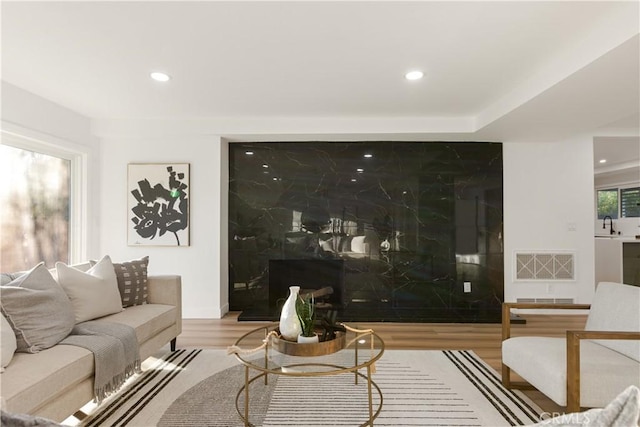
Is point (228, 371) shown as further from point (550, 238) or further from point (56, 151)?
point (550, 238)

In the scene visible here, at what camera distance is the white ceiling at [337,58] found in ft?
6.68

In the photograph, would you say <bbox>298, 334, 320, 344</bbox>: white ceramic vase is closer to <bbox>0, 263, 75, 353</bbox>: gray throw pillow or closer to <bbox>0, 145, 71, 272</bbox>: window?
<bbox>0, 263, 75, 353</bbox>: gray throw pillow

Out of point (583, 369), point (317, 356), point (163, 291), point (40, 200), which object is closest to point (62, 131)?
point (40, 200)

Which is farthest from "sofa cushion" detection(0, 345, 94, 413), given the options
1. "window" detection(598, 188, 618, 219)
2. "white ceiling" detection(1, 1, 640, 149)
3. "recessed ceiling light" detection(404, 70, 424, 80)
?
"window" detection(598, 188, 618, 219)

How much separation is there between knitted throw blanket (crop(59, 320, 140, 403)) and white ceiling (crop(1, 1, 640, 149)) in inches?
77.9

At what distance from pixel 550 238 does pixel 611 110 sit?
191cm

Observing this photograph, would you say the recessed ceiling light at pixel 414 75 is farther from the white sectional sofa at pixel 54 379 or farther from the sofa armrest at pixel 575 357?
the white sectional sofa at pixel 54 379

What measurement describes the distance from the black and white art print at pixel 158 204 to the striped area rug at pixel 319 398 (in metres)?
1.83

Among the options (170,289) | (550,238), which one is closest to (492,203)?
(550,238)

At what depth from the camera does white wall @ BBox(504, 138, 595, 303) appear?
4.54m

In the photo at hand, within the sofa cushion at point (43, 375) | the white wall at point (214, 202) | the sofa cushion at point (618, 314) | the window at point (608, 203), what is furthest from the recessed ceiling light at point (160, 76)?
the window at point (608, 203)

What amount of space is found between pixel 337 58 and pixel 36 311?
8.44 ft

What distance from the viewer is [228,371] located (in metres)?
2.70

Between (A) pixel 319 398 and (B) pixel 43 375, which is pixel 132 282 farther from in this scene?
(A) pixel 319 398
